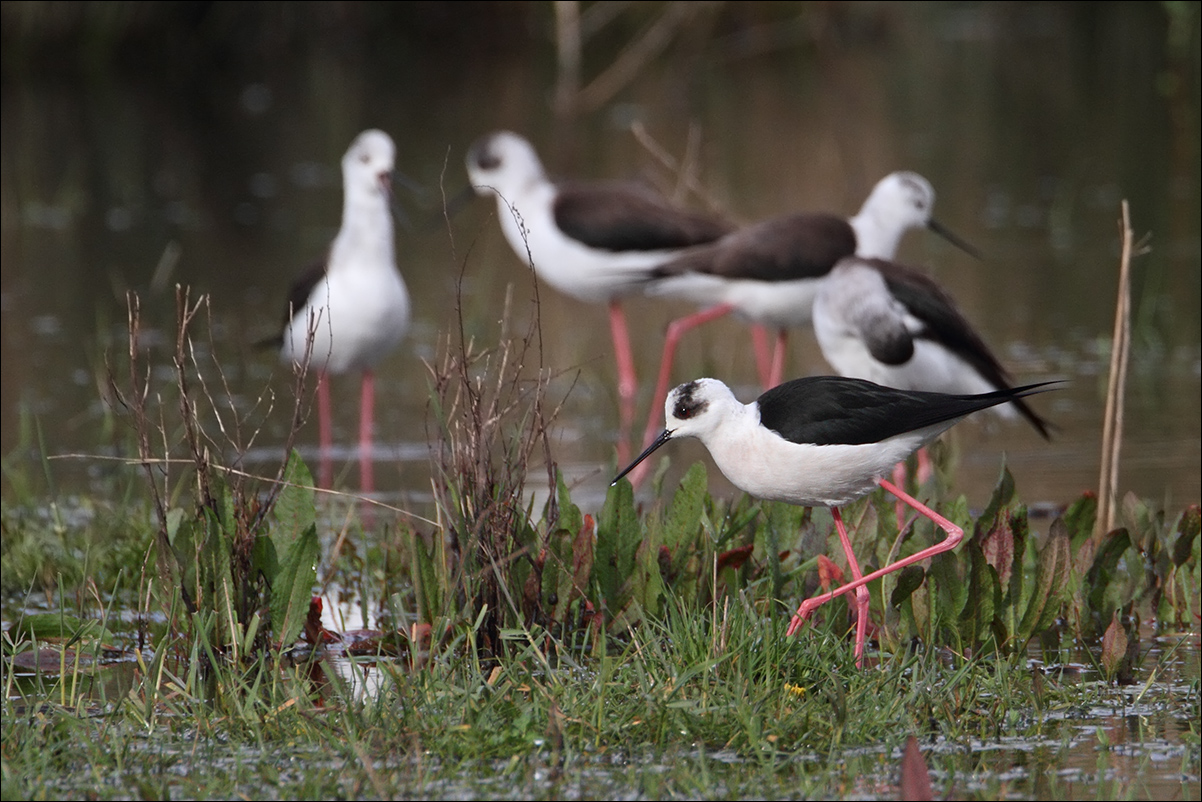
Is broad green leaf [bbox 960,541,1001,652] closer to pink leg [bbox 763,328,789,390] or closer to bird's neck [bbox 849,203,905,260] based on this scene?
pink leg [bbox 763,328,789,390]

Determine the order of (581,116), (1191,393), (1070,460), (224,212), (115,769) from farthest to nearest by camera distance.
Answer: (581,116) → (224,212) → (1191,393) → (1070,460) → (115,769)

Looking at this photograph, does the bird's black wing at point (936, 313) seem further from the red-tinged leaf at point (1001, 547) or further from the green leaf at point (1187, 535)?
the red-tinged leaf at point (1001, 547)

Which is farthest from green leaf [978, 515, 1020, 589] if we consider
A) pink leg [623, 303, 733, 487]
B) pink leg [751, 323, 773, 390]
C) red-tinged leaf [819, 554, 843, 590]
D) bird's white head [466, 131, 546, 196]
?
bird's white head [466, 131, 546, 196]

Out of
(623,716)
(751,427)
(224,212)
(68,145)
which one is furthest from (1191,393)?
(68,145)

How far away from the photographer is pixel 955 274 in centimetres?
1114

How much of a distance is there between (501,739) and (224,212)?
11.5 metres

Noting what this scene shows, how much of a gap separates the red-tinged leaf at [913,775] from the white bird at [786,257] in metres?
3.89

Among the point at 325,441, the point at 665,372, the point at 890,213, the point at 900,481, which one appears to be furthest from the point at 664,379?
the point at 900,481

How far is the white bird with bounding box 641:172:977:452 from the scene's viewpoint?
7.40 metres

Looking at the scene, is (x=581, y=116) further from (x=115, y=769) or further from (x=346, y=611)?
(x=115, y=769)

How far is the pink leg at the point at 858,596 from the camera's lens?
14.2ft

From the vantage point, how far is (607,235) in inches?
335

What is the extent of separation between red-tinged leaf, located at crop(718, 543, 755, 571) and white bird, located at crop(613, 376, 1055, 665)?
32 centimetres

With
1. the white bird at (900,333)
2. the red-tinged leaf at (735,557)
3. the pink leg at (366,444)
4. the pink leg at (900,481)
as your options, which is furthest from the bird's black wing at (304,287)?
the red-tinged leaf at (735,557)
